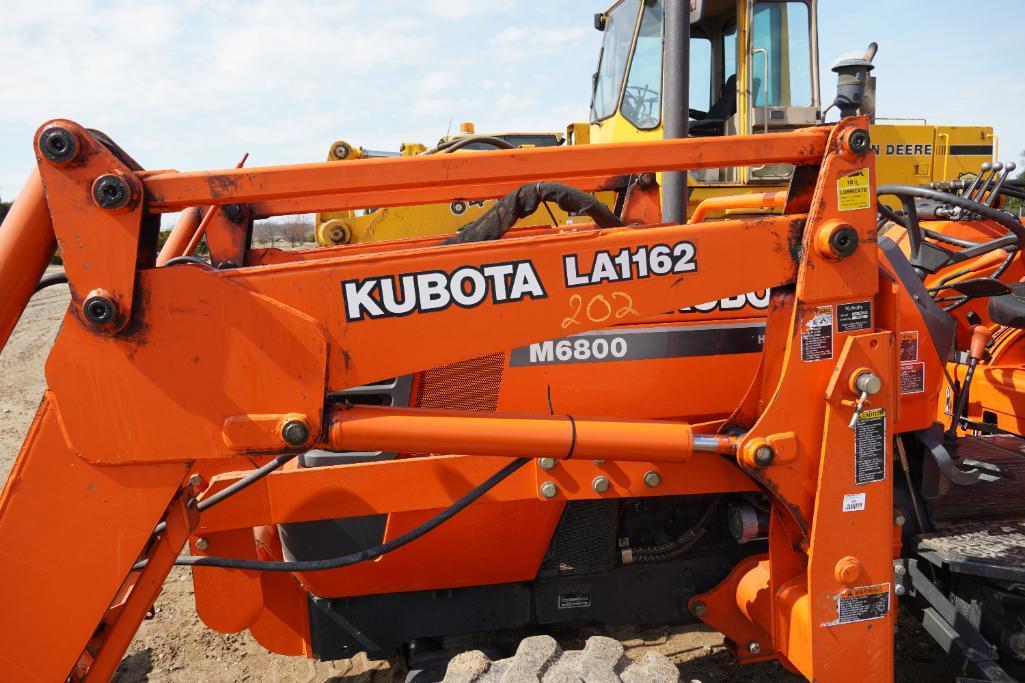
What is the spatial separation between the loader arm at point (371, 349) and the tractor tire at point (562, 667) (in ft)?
1.53

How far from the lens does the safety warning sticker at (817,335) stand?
1919 mm

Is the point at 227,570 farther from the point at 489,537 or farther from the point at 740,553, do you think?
the point at 740,553

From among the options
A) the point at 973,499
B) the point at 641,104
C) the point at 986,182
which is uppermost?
the point at 641,104

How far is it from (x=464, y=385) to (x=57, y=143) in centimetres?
126

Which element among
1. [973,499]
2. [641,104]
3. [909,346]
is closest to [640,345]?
[909,346]

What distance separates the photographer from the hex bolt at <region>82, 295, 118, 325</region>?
1599 millimetres

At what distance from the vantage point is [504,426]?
5.93 ft

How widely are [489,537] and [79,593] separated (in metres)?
1.19

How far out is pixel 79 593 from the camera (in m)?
1.72

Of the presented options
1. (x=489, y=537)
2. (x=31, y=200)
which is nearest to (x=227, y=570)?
(x=489, y=537)

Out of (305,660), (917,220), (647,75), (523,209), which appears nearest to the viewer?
(523,209)

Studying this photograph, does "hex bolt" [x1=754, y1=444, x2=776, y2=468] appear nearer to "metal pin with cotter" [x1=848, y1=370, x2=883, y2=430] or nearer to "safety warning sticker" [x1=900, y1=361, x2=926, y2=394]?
"metal pin with cotter" [x1=848, y1=370, x2=883, y2=430]

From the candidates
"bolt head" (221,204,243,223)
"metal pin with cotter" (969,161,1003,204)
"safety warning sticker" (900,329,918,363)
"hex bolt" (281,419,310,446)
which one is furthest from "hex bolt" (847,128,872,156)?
"bolt head" (221,204,243,223)

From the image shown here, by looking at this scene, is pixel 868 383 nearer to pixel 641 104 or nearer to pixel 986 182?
pixel 986 182
